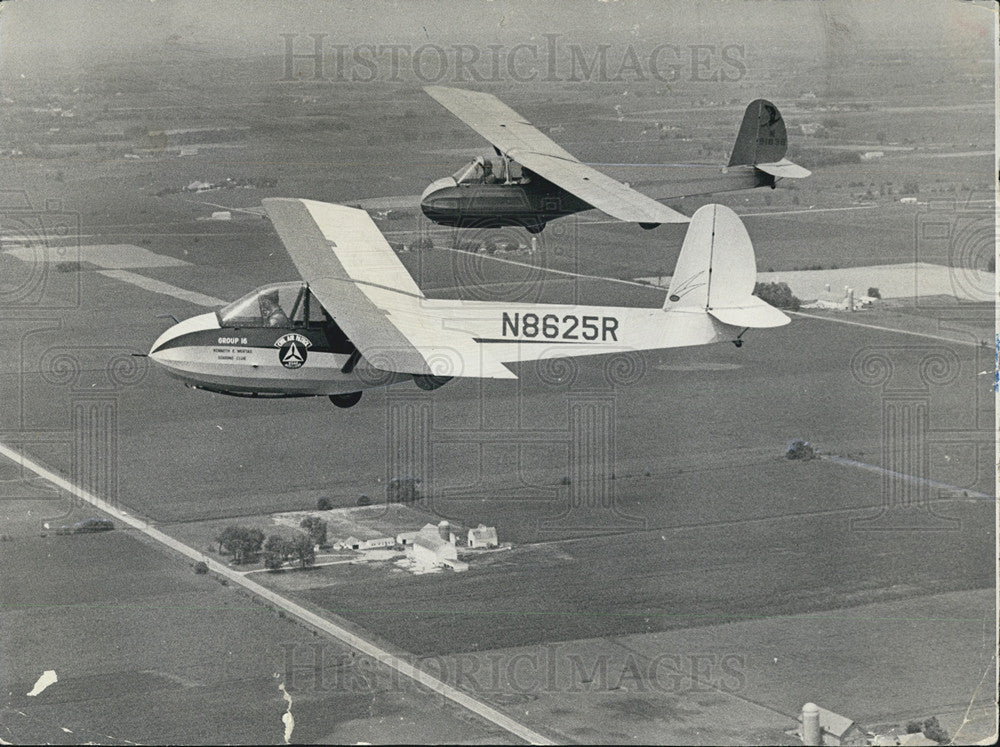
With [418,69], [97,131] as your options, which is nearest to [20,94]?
[97,131]

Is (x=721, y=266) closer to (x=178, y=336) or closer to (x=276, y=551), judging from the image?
(x=178, y=336)

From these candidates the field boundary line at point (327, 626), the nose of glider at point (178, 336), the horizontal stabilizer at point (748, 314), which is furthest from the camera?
the field boundary line at point (327, 626)

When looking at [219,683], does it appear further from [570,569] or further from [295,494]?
[570,569]

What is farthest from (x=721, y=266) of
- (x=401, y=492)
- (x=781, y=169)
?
(x=401, y=492)

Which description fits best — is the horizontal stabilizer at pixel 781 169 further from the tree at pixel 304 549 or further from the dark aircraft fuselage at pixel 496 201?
the tree at pixel 304 549

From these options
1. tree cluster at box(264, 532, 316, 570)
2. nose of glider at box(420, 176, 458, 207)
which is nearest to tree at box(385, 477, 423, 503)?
tree cluster at box(264, 532, 316, 570)

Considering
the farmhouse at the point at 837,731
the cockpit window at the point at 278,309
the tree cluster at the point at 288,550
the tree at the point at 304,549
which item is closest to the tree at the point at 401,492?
the tree cluster at the point at 288,550
